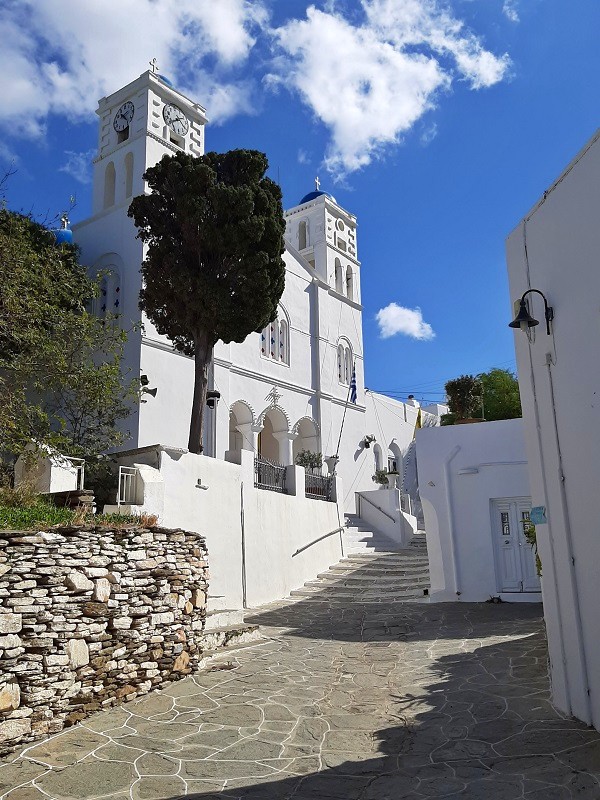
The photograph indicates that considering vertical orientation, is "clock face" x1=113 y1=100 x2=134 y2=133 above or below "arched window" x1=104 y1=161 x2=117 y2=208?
above

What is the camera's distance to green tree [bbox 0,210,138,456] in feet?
32.9

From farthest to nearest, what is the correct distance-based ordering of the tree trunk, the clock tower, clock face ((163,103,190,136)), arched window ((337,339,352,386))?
arched window ((337,339,352,386)) → clock face ((163,103,190,136)) → the clock tower → the tree trunk

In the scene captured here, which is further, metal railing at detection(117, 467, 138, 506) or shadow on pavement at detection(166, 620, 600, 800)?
metal railing at detection(117, 467, 138, 506)

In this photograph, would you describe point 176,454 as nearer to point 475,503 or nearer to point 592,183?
point 475,503

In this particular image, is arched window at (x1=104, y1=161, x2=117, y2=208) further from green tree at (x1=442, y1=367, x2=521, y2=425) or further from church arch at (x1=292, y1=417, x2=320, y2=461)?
green tree at (x1=442, y1=367, x2=521, y2=425)

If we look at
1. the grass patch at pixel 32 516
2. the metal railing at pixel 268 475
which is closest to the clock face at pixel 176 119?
the metal railing at pixel 268 475

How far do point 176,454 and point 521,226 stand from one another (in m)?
7.27

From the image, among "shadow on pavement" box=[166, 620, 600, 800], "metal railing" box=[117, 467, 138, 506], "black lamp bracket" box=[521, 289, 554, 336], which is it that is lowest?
"shadow on pavement" box=[166, 620, 600, 800]

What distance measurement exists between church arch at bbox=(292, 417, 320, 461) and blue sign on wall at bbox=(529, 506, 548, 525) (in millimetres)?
18283

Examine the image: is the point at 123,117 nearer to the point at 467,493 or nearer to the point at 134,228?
the point at 134,228

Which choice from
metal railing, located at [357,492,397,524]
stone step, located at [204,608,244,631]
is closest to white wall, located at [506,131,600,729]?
stone step, located at [204,608,244,631]

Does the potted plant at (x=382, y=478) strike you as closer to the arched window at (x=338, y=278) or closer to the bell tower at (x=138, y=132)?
the arched window at (x=338, y=278)

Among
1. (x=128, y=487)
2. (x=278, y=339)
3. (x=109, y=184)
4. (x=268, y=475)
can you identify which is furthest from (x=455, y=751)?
(x=109, y=184)

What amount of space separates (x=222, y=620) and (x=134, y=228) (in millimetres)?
12747
